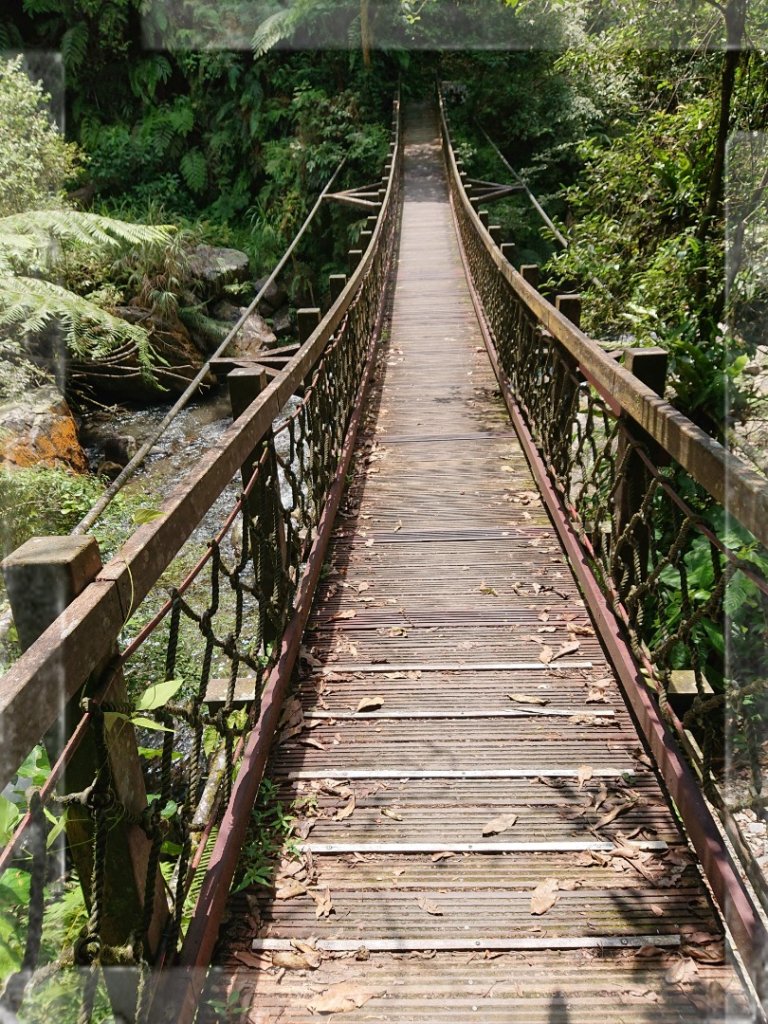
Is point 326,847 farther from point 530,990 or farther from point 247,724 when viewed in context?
point 530,990

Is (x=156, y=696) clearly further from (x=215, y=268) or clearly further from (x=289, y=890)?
(x=215, y=268)

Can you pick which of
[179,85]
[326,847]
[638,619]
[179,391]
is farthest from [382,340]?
[179,85]

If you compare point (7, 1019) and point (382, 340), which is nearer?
point (7, 1019)

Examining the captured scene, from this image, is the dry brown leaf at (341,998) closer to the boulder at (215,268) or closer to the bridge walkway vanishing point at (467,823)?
the bridge walkway vanishing point at (467,823)

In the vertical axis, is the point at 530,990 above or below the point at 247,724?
below

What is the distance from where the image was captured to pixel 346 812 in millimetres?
2096

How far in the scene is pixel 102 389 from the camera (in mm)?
10898

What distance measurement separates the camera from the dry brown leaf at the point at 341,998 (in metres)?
1.57

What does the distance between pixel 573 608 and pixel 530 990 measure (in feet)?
5.34

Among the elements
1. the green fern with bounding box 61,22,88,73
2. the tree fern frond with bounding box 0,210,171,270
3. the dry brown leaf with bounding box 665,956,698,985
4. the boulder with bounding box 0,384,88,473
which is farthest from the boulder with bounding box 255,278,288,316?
the dry brown leaf with bounding box 665,956,698,985

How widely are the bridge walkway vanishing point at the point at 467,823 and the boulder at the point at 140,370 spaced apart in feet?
24.3

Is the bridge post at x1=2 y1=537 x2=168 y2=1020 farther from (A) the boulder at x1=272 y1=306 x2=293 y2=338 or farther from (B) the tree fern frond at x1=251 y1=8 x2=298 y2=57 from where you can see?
(B) the tree fern frond at x1=251 y1=8 x2=298 y2=57

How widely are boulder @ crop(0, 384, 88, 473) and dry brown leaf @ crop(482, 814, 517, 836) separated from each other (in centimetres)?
658

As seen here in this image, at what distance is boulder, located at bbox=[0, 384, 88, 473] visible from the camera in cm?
769
